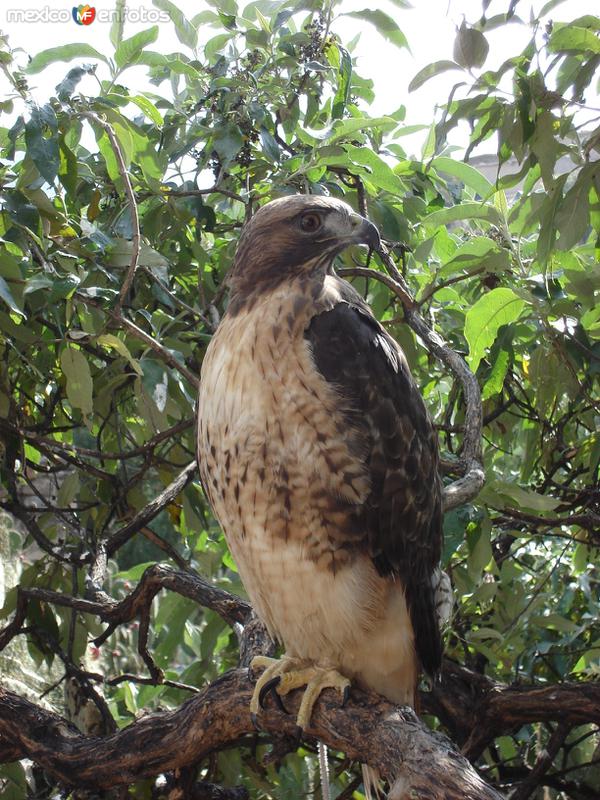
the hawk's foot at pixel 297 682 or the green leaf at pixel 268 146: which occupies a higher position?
the green leaf at pixel 268 146

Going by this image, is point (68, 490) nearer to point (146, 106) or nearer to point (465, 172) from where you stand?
point (146, 106)

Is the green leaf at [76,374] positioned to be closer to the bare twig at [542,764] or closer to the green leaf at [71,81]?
the green leaf at [71,81]

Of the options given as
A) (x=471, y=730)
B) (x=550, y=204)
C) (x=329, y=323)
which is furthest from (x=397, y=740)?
(x=550, y=204)

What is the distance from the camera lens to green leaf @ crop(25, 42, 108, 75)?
2758 mm

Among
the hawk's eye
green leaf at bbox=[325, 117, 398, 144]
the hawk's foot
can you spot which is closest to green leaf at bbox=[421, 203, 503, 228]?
green leaf at bbox=[325, 117, 398, 144]

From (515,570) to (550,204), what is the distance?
1.72m

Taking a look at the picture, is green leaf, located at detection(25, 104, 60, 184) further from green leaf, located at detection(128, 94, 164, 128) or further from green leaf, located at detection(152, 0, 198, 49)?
green leaf, located at detection(152, 0, 198, 49)

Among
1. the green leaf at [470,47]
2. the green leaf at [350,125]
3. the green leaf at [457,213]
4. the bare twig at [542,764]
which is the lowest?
the bare twig at [542,764]

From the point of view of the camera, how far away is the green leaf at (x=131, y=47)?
278 centimetres

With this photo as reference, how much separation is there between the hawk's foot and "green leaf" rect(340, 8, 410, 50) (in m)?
1.82

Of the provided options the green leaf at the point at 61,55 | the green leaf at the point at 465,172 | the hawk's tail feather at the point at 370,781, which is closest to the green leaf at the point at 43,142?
the green leaf at the point at 61,55

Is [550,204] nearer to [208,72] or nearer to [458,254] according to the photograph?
[458,254]

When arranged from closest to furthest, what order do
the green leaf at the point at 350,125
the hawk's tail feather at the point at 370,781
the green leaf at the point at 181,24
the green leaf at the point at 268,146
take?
the hawk's tail feather at the point at 370,781, the green leaf at the point at 350,125, the green leaf at the point at 268,146, the green leaf at the point at 181,24

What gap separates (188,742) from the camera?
7.79 feet
